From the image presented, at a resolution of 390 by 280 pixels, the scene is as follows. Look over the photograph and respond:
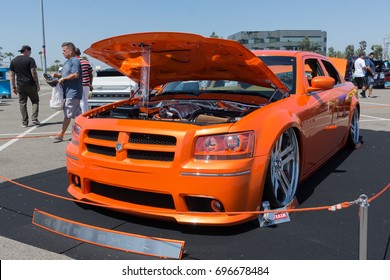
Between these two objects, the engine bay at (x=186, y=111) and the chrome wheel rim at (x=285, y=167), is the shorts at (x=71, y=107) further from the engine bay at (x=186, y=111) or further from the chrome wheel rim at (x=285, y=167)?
the chrome wheel rim at (x=285, y=167)

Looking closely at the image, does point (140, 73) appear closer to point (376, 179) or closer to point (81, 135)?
point (81, 135)

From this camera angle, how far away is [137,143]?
306 centimetres

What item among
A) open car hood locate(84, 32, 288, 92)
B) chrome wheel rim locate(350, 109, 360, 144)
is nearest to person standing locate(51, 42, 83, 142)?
open car hood locate(84, 32, 288, 92)

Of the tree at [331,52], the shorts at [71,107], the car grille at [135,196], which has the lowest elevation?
the car grille at [135,196]

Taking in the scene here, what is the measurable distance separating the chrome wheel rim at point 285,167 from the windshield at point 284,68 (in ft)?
2.08

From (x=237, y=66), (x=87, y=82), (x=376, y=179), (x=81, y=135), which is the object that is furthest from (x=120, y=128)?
(x=87, y=82)

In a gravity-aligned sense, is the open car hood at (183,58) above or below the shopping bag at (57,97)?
above

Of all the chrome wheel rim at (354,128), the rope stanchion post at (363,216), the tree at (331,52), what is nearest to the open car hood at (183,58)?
the rope stanchion post at (363,216)

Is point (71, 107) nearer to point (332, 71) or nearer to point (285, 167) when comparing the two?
point (332, 71)

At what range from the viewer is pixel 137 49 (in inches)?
144

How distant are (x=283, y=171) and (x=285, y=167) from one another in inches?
2.8

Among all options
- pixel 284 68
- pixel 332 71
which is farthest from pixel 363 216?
pixel 332 71

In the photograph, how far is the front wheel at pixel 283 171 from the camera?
319cm

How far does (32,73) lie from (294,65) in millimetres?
6991
